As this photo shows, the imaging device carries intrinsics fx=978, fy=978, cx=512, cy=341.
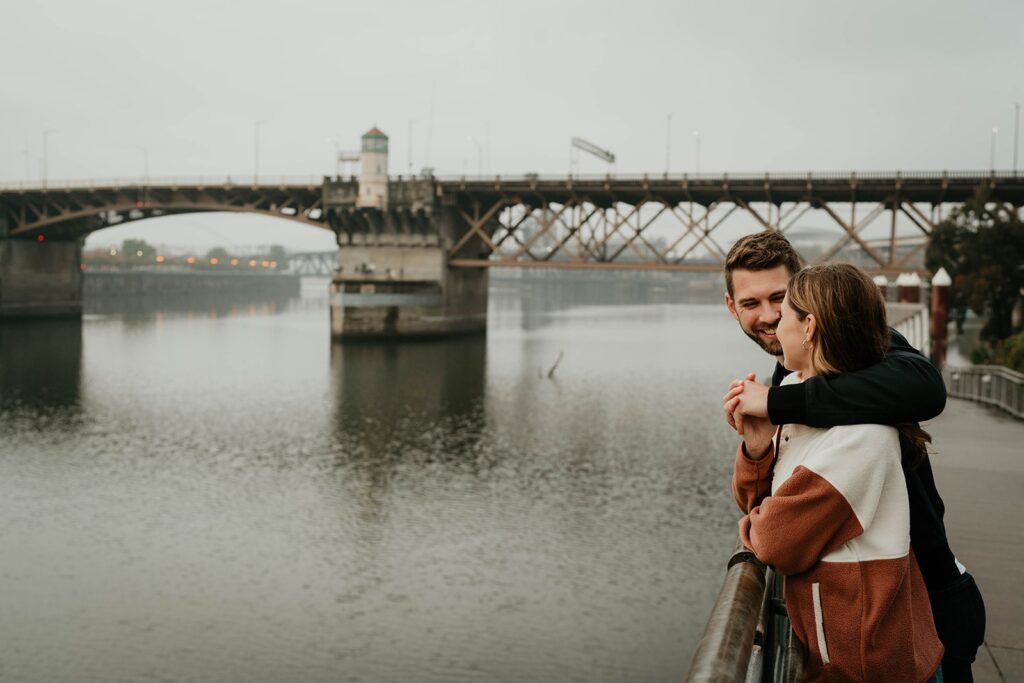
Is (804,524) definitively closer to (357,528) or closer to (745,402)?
(745,402)

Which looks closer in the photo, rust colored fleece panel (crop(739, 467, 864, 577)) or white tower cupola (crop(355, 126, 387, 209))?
rust colored fleece panel (crop(739, 467, 864, 577))

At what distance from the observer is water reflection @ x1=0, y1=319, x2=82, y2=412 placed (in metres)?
38.1

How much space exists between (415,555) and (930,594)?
15.4 meters

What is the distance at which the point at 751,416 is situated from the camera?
143 inches

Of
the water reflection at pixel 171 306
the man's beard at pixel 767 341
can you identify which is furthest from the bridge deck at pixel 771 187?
the man's beard at pixel 767 341

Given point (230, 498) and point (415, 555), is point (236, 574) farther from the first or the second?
point (230, 498)

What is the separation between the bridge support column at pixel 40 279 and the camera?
282ft

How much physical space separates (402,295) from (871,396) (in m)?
64.5

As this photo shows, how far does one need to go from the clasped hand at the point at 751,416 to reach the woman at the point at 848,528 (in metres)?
0.20

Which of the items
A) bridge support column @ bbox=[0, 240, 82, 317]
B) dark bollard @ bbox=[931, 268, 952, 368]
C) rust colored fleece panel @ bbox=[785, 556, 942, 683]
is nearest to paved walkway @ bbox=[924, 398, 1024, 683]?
rust colored fleece panel @ bbox=[785, 556, 942, 683]

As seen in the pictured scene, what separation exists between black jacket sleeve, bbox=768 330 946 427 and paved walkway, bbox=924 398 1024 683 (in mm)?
2710

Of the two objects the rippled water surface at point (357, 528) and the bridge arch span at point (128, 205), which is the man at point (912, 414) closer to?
the rippled water surface at point (357, 528)

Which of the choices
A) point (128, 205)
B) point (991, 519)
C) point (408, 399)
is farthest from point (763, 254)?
point (128, 205)

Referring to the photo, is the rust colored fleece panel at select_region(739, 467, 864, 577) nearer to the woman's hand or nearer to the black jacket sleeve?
the black jacket sleeve
